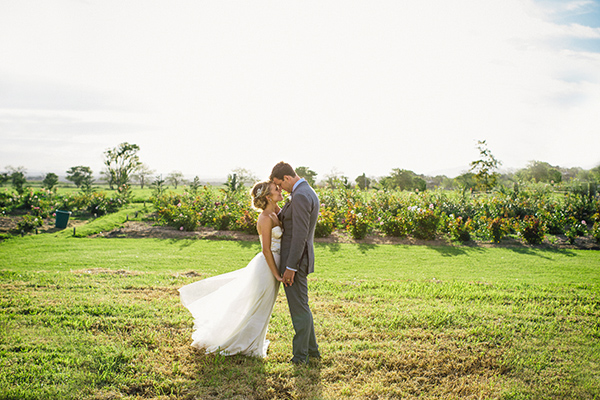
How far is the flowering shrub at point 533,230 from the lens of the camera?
10.6m

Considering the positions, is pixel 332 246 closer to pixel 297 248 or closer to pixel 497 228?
pixel 497 228

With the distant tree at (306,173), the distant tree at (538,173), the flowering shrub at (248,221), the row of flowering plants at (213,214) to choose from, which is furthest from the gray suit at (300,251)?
the distant tree at (538,173)

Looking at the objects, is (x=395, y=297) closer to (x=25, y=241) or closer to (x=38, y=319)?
(x=38, y=319)

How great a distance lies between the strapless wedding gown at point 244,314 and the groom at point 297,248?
0.64 feet

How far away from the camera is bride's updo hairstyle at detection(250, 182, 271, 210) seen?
12.1 feet

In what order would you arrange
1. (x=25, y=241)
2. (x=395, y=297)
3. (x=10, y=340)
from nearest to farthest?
(x=10, y=340)
(x=395, y=297)
(x=25, y=241)

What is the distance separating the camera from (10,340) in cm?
414

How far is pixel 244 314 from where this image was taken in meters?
3.92

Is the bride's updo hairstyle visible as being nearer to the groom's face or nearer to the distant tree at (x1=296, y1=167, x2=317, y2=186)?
the groom's face

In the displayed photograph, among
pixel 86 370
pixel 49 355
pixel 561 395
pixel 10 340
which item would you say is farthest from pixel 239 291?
pixel 561 395

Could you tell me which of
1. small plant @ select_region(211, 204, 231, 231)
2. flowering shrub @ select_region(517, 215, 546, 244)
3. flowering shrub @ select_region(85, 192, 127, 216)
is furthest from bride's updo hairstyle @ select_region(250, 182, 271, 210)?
flowering shrub @ select_region(85, 192, 127, 216)

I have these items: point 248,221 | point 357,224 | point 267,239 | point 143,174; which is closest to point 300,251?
point 267,239

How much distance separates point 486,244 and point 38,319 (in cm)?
1083

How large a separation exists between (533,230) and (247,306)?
10020 millimetres
